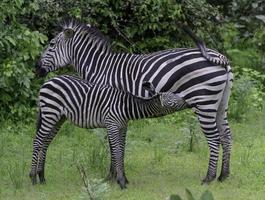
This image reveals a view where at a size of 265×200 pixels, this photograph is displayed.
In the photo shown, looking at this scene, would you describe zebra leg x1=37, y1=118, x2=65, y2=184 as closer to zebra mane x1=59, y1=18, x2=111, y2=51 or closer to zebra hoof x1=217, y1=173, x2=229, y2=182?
zebra mane x1=59, y1=18, x2=111, y2=51

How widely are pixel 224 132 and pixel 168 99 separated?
105cm

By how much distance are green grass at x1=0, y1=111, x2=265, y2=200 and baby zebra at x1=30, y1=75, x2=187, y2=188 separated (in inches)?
12.9

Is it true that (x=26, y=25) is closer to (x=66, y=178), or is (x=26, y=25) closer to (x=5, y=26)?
(x=5, y=26)

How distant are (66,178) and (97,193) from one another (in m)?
2.19

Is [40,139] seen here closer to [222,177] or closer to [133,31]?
[222,177]

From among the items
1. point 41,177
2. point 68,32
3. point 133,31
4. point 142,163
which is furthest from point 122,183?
point 133,31

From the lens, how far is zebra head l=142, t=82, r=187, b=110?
7.82 metres

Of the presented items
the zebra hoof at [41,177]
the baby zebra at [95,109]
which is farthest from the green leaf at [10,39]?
the zebra hoof at [41,177]

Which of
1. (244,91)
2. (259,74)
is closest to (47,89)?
(244,91)

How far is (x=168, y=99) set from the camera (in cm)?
783

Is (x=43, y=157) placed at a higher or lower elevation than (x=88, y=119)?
lower

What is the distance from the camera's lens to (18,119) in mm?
11016

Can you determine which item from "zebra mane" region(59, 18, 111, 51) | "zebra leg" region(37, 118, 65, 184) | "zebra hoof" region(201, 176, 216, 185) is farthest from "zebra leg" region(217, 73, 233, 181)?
"zebra leg" region(37, 118, 65, 184)

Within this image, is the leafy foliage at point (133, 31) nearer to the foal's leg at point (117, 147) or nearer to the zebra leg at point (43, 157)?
the zebra leg at point (43, 157)
